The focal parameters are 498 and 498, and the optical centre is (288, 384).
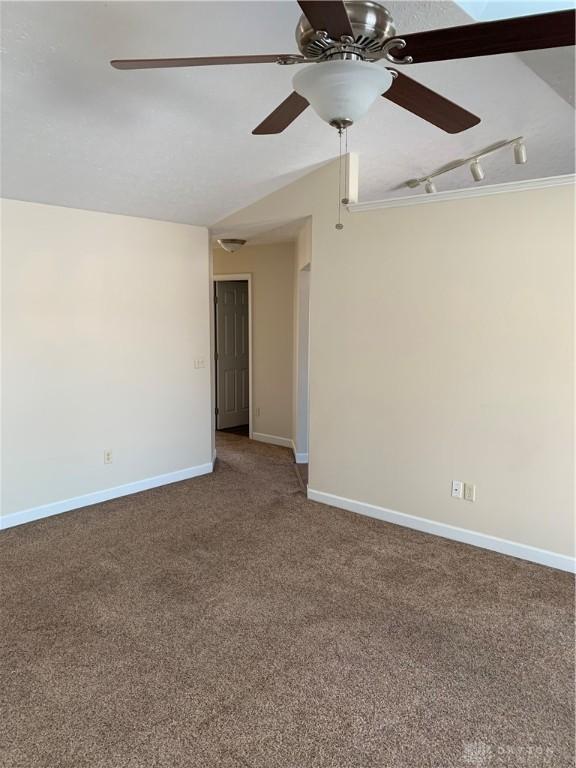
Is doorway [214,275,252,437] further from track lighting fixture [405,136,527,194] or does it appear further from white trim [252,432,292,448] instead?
track lighting fixture [405,136,527,194]

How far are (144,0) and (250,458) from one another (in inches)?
170

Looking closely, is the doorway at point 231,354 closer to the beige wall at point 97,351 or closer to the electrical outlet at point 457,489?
the beige wall at point 97,351

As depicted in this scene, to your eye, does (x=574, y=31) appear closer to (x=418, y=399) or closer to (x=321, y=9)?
(x=321, y=9)

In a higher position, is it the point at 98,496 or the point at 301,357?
the point at 301,357

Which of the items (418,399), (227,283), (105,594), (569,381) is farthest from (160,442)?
(569,381)

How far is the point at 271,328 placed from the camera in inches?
240

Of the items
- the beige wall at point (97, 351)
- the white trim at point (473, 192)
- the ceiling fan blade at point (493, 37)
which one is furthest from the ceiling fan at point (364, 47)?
the beige wall at point (97, 351)

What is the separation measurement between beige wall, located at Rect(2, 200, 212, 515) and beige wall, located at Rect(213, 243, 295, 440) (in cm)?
126

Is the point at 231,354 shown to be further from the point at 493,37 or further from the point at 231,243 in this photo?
the point at 493,37

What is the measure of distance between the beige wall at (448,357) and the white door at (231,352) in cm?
256

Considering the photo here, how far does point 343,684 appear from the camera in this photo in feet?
7.09

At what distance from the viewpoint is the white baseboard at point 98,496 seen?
378 centimetres

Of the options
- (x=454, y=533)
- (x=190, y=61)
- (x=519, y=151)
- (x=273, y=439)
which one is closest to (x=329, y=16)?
(x=190, y=61)

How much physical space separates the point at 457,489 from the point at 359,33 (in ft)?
9.42
